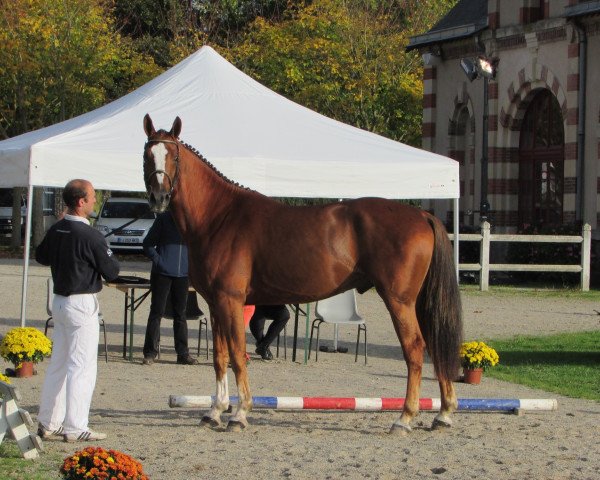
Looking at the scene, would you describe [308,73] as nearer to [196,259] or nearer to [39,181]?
[39,181]

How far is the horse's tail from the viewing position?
31.1 feet

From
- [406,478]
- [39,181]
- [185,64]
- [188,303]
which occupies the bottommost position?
[406,478]

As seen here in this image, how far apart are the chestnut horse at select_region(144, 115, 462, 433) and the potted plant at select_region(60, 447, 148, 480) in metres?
2.87

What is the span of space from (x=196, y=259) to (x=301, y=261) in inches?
34.0

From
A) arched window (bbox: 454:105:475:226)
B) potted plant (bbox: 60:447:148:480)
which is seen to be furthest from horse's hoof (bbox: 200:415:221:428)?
arched window (bbox: 454:105:475:226)

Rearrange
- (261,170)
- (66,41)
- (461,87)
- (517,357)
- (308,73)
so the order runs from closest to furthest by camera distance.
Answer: (261,170) < (517,357) < (461,87) < (66,41) < (308,73)

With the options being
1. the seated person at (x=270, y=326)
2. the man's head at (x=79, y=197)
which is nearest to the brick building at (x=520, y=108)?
the seated person at (x=270, y=326)

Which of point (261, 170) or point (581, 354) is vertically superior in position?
point (261, 170)

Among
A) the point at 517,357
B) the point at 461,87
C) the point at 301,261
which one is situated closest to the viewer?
the point at 301,261

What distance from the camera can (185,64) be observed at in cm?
1514

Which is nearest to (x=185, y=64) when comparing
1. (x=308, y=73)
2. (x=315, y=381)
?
(x=315, y=381)

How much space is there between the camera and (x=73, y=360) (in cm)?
866

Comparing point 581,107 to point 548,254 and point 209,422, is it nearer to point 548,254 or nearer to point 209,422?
point 548,254

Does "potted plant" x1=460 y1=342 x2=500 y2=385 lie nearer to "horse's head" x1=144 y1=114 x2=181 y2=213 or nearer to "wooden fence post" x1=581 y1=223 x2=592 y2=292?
"horse's head" x1=144 y1=114 x2=181 y2=213
